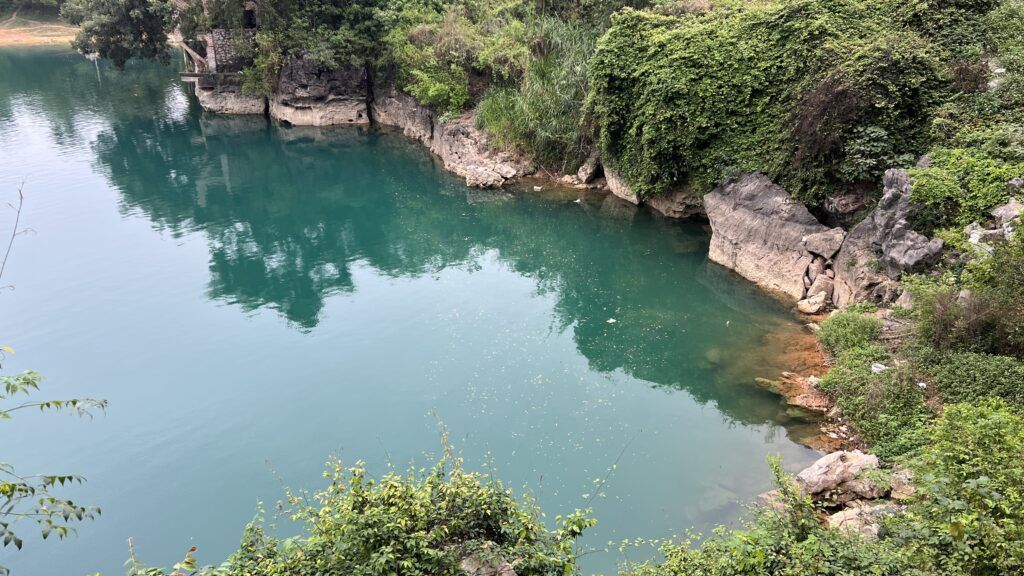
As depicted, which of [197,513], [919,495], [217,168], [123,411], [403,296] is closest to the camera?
[919,495]

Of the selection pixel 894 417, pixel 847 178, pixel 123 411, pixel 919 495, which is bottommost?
pixel 123 411

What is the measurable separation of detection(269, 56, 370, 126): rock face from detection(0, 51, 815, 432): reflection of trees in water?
0.95 m

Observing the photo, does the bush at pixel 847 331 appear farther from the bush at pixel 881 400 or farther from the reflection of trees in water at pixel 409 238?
the reflection of trees in water at pixel 409 238

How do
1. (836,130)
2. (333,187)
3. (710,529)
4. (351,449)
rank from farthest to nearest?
(333,187) < (836,130) < (351,449) < (710,529)

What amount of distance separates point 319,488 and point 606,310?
7880 mm

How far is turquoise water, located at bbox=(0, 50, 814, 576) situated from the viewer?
10281 mm

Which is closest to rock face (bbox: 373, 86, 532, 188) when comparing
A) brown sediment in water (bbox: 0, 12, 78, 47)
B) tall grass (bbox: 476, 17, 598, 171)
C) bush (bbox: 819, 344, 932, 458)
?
tall grass (bbox: 476, 17, 598, 171)

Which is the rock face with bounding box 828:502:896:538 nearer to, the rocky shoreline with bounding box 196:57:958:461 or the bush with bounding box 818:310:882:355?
the rocky shoreline with bounding box 196:57:958:461

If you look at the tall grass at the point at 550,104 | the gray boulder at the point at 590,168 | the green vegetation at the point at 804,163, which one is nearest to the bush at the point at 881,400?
the green vegetation at the point at 804,163

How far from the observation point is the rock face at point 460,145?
915 inches

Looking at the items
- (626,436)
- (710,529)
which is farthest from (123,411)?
(710,529)

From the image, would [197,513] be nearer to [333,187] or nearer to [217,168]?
[333,187]

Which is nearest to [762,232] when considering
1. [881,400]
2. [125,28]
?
[881,400]

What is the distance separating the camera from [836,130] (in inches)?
562
